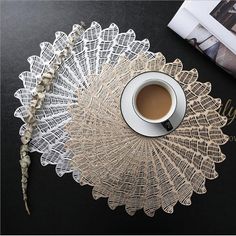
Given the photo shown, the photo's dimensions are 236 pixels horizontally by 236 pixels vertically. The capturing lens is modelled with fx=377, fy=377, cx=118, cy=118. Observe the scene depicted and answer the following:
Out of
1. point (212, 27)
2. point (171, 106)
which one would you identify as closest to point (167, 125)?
point (171, 106)

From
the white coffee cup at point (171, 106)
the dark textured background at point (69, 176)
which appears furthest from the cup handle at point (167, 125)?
the dark textured background at point (69, 176)

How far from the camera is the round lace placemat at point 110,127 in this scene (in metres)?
0.83

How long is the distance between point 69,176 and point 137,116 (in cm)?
21

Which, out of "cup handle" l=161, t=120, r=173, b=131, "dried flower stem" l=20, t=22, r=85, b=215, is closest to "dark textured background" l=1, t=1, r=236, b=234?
"dried flower stem" l=20, t=22, r=85, b=215

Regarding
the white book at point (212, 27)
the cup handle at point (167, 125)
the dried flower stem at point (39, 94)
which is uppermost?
the white book at point (212, 27)

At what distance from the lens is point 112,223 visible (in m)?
0.87

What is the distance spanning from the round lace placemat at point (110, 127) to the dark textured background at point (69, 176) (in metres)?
0.02

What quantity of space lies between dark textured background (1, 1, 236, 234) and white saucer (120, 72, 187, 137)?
0.22 feet

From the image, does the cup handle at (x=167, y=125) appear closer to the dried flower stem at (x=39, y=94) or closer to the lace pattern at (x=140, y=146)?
the lace pattern at (x=140, y=146)

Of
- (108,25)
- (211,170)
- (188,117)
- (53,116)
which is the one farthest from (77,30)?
(211,170)

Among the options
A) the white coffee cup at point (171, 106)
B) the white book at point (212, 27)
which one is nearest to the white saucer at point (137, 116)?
the white coffee cup at point (171, 106)

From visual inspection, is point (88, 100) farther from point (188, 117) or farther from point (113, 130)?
point (188, 117)

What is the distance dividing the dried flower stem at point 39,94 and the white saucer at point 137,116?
0.54 ft

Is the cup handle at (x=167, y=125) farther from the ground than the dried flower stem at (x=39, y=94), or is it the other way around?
the cup handle at (x=167, y=125)
